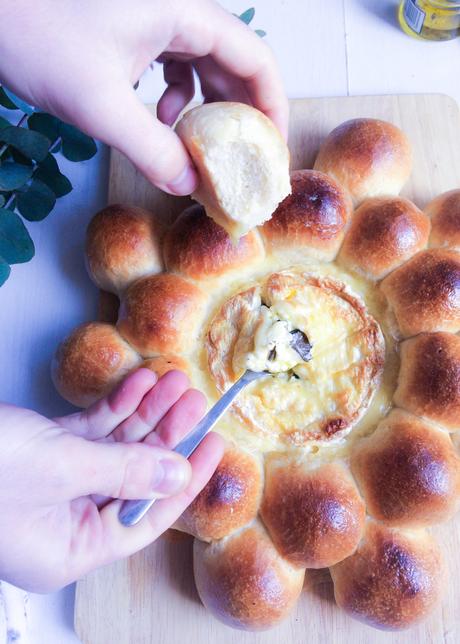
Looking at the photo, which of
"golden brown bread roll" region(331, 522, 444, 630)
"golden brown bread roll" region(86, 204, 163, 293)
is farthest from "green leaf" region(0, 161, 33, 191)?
"golden brown bread roll" region(331, 522, 444, 630)

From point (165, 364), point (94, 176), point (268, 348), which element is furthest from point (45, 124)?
point (268, 348)

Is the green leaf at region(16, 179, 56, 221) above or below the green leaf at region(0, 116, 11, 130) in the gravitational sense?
below

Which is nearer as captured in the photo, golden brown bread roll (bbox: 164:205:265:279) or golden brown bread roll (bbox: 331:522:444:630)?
golden brown bread roll (bbox: 331:522:444:630)

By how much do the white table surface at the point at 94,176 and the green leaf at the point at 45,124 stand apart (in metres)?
0.15

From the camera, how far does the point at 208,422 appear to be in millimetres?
1243

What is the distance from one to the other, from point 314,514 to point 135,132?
0.79 m

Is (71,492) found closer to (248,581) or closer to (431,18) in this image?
(248,581)

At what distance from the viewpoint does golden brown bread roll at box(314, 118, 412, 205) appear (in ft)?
4.84

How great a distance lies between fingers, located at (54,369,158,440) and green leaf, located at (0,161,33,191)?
0.59m

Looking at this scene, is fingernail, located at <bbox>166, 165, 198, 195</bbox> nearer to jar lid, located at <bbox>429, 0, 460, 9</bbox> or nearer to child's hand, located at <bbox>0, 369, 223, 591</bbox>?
child's hand, located at <bbox>0, 369, 223, 591</bbox>

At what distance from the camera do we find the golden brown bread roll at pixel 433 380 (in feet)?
4.17

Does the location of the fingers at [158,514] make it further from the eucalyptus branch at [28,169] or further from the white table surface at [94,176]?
the eucalyptus branch at [28,169]

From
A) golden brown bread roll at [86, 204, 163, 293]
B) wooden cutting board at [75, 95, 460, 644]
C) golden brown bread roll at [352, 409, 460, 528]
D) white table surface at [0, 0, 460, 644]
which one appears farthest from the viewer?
white table surface at [0, 0, 460, 644]

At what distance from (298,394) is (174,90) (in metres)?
0.81
